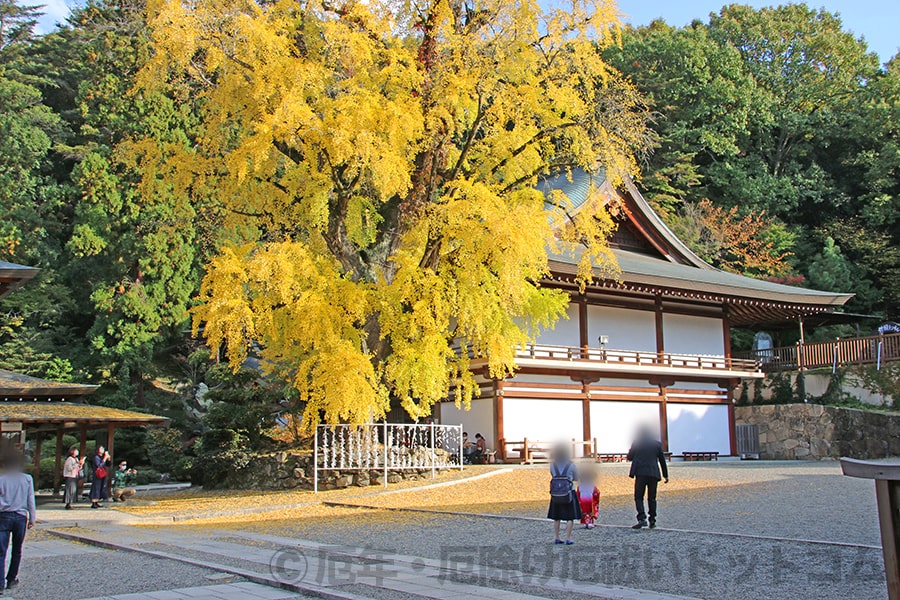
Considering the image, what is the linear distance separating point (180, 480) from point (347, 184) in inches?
600

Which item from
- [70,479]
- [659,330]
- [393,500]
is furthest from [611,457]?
[70,479]

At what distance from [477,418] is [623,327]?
6.25m

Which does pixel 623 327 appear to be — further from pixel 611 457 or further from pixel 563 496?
pixel 563 496

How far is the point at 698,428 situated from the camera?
2839 cm

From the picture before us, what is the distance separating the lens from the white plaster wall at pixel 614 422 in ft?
→ 85.3

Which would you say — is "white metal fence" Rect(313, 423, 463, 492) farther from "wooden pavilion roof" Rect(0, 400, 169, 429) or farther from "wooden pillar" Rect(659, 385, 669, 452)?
"wooden pillar" Rect(659, 385, 669, 452)

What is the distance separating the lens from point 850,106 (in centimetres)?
4278

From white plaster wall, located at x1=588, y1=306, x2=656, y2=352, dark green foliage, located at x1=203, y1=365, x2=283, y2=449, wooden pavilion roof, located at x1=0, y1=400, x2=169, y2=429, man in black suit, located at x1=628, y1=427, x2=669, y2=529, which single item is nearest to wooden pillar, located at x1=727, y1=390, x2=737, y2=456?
white plaster wall, located at x1=588, y1=306, x2=656, y2=352

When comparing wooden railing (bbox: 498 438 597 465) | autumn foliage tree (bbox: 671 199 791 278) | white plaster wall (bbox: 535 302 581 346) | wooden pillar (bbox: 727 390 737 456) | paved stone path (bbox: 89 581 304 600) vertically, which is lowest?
paved stone path (bbox: 89 581 304 600)

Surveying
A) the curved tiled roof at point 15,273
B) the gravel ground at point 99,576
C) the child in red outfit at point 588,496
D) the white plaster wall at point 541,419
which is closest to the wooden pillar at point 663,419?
the white plaster wall at point 541,419

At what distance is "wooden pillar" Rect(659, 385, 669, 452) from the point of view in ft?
89.2

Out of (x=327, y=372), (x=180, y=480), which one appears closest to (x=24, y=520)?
(x=327, y=372)

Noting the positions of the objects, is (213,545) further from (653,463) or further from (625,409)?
(625,409)

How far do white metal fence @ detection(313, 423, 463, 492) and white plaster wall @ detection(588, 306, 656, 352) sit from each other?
912 cm
